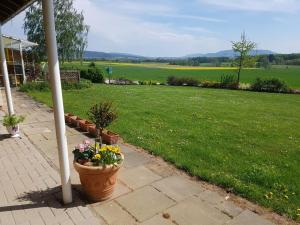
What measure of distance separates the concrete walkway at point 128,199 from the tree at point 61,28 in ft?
75.4

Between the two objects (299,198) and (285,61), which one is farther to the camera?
(285,61)

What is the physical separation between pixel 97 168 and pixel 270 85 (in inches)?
889

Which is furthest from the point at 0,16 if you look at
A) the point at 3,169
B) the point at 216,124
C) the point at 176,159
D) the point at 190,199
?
the point at 216,124

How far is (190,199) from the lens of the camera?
13.0 feet

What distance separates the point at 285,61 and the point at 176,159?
110444mm

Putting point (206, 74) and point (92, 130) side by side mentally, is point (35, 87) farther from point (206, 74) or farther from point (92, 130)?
point (206, 74)

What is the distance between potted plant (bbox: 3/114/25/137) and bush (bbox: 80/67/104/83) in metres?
19.6

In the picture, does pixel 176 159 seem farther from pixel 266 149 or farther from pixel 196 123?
pixel 196 123

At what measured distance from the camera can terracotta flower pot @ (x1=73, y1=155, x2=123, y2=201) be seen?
3.67 meters

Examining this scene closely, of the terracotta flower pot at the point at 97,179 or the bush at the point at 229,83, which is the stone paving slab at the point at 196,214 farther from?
the bush at the point at 229,83

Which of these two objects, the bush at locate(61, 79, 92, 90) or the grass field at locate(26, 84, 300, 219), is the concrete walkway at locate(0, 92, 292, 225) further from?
the bush at locate(61, 79, 92, 90)

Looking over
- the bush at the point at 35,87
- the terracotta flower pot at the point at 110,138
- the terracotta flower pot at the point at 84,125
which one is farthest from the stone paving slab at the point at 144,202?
the bush at the point at 35,87

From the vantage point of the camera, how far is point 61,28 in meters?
26.3

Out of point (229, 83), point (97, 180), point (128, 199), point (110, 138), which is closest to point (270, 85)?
point (229, 83)
